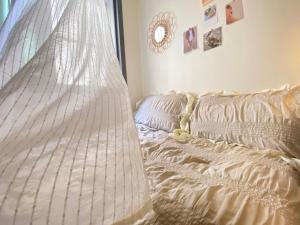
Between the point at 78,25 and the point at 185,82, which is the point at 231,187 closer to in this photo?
the point at 78,25

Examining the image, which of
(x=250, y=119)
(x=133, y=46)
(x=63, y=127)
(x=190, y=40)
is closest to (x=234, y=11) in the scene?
(x=190, y=40)

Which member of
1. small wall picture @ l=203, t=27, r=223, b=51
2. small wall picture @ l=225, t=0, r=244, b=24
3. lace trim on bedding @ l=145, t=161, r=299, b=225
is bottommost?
lace trim on bedding @ l=145, t=161, r=299, b=225

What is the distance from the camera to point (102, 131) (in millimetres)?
643

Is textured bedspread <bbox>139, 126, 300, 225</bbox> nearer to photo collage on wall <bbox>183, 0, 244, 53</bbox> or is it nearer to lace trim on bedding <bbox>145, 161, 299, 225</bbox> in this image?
lace trim on bedding <bbox>145, 161, 299, 225</bbox>

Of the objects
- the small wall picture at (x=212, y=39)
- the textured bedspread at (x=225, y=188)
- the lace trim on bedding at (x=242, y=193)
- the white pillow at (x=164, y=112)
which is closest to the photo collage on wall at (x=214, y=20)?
the small wall picture at (x=212, y=39)

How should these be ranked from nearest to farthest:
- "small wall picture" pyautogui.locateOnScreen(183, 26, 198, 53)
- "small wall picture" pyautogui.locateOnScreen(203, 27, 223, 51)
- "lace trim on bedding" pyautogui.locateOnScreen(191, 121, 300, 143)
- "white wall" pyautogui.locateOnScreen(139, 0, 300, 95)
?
"lace trim on bedding" pyautogui.locateOnScreen(191, 121, 300, 143) < "white wall" pyautogui.locateOnScreen(139, 0, 300, 95) < "small wall picture" pyautogui.locateOnScreen(203, 27, 223, 51) < "small wall picture" pyautogui.locateOnScreen(183, 26, 198, 53)

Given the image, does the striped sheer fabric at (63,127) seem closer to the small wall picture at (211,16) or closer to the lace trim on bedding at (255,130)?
the lace trim on bedding at (255,130)

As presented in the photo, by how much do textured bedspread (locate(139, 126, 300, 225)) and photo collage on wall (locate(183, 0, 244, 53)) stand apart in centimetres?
103

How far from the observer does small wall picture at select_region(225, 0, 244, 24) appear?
5.80ft

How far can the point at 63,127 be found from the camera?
598mm

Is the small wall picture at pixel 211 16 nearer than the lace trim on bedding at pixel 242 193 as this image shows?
No

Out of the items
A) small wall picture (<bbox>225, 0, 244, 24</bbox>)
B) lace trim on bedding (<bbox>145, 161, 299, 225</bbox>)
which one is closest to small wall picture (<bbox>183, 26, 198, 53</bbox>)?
small wall picture (<bbox>225, 0, 244, 24</bbox>)

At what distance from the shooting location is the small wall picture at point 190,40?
85.2 inches

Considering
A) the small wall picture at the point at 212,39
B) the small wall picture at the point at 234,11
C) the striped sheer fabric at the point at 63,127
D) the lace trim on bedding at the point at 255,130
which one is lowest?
the lace trim on bedding at the point at 255,130
